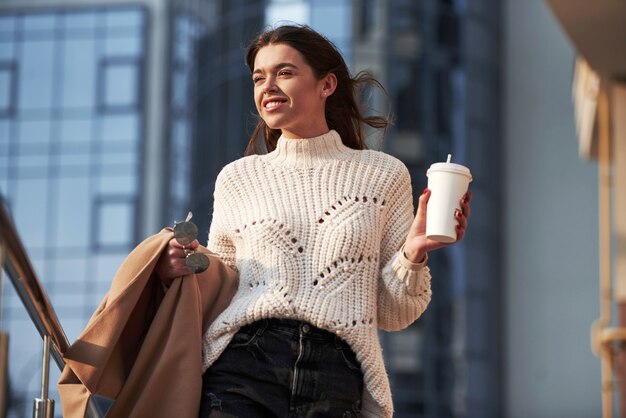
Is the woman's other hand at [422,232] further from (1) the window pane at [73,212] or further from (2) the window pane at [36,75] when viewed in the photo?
(2) the window pane at [36,75]


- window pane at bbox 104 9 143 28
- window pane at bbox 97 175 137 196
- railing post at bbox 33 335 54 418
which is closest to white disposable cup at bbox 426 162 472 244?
railing post at bbox 33 335 54 418

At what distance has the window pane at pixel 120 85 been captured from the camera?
41.0m

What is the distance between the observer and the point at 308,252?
4.48 meters

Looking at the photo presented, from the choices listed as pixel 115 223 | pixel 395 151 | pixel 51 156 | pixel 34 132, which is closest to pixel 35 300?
pixel 395 151

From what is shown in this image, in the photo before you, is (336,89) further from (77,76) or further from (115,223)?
(77,76)

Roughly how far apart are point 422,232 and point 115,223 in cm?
3593

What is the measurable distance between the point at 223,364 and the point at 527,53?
32.4m

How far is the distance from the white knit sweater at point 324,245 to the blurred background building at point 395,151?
2050 centimetres

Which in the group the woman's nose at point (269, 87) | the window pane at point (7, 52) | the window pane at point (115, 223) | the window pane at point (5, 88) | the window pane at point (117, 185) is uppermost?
the window pane at point (7, 52)

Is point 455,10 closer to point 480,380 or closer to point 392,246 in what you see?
point 480,380

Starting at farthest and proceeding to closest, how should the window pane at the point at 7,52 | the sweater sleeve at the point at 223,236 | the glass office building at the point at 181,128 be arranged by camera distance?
the window pane at the point at 7,52
the glass office building at the point at 181,128
the sweater sleeve at the point at 223,236

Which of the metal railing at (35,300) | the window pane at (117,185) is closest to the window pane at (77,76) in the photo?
the window pane at (117,185)

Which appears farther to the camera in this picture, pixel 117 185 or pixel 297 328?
pixel 117 185

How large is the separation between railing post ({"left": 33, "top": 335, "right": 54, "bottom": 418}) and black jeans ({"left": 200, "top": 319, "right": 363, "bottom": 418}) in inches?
20.7
